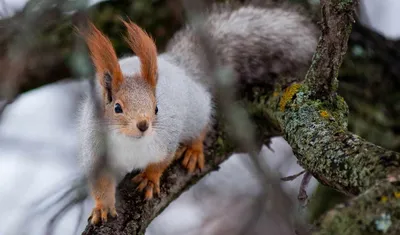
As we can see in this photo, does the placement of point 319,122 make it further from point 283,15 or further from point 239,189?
point 239,189

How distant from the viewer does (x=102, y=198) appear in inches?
89.4

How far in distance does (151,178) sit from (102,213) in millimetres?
294

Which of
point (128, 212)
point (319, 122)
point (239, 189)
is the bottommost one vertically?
point (239, 189)

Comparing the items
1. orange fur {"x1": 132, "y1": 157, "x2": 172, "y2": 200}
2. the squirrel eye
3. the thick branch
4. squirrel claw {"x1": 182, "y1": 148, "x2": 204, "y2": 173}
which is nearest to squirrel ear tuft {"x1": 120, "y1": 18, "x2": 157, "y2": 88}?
the squirrel eye

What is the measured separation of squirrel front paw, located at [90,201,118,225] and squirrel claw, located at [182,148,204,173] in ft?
1.56

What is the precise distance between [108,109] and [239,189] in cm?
187

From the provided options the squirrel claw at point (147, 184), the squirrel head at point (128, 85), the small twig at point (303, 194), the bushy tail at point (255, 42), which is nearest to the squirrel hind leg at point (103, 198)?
the squirrel claw at point (147, 184)

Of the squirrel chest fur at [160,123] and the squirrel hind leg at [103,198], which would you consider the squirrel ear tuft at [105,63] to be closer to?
the squirrel chest fur at [160,123]

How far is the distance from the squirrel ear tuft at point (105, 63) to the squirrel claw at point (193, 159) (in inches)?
20.0

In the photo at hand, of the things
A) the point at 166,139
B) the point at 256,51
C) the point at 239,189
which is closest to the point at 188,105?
the point at 166,139

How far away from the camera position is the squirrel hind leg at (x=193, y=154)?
8.64 ft

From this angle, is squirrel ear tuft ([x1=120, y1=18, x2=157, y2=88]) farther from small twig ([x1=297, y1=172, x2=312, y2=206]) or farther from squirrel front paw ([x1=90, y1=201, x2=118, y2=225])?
small twig ([x1=297, y1=172, x2=312, y2=206])

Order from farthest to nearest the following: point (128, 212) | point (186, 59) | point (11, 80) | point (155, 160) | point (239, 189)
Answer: point (239, 189) < point (186, 59) < point (11, 80) < point (155, 160) < point (128, 212)

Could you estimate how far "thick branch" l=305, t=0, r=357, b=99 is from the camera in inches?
73.0
